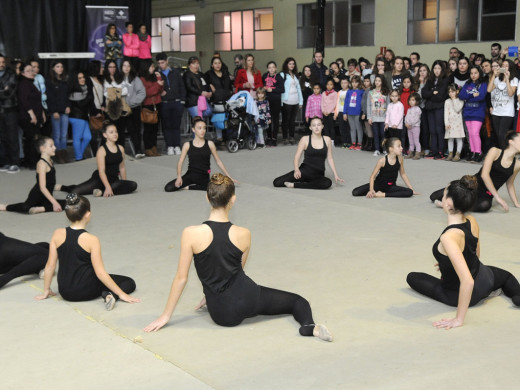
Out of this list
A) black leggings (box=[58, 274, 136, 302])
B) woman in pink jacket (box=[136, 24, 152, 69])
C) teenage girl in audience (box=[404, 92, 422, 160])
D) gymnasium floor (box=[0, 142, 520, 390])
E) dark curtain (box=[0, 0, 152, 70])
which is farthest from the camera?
dark curtain (box=[0, 0, 152, 70])

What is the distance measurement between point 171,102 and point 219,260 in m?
8.44

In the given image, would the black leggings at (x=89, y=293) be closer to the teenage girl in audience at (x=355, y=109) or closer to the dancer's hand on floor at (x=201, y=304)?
the dancer's hand on floor at (x=201, y=304)

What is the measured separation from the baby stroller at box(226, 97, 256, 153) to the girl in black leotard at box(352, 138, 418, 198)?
443cm

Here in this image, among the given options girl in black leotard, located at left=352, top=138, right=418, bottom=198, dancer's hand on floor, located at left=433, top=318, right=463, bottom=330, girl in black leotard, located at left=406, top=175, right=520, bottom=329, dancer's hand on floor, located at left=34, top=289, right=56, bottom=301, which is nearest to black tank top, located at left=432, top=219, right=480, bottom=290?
girl in black leotard, located at left=406, top=175, right=520, bottom=329

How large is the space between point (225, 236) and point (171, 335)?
2.27 ft

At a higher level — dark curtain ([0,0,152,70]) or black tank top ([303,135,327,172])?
dark curtain ([0,0,152,70])

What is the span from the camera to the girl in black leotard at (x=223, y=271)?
404 cm

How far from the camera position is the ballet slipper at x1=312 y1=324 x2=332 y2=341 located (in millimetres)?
3996

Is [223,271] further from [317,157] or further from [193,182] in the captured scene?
[317,157]

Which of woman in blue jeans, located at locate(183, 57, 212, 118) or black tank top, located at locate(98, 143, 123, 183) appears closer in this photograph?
black tank top, located at locate(98, 143, 123, 183)

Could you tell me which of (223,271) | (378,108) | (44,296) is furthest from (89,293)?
(378,108)

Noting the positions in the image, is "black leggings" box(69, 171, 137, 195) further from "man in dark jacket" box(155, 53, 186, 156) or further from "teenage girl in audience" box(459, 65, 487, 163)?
"teenage girl in audience" box(459, 65, 487, 163)

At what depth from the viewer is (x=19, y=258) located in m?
5.35

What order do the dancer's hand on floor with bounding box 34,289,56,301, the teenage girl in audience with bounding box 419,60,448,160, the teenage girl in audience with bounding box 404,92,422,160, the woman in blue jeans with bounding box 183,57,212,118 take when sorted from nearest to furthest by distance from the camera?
the dancer's hand on floor with bounding box 34,289,56,301 → the teenage girl in audience with bounding box 419,60,448,160 → the teenage girl in audience with bounding box 404,92,422,160 → the woman in blue jeans with bounding box 183,57,212,118
